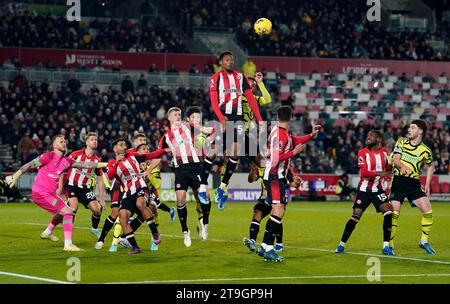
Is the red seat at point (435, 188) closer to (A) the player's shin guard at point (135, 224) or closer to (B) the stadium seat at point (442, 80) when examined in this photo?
(B) the stadium seat at point (442, 80)

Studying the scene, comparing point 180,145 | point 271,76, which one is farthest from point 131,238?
point 271,76

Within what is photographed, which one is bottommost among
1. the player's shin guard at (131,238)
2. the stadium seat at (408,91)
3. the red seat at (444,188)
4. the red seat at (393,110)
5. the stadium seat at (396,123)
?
the red seat at (444,188)

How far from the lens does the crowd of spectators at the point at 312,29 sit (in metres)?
47.8

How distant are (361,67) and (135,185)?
108ft

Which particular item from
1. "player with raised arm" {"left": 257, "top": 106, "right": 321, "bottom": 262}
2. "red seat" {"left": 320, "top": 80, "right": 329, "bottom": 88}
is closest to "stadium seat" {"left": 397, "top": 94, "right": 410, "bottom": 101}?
"red seat" {"left": 320, "top": 80, "right": 329, "bottom": 88}

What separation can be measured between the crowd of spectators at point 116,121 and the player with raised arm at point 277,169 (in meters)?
20.0

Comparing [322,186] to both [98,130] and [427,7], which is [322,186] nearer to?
[98,130]

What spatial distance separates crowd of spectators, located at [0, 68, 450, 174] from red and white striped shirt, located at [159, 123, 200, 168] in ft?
56.3

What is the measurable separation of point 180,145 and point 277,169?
116 inches

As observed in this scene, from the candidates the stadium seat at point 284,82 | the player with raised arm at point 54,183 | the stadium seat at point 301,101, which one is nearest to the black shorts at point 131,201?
the player with raised arm at point 54,183

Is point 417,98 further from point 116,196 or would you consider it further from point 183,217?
point 116,196

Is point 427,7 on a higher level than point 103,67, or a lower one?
higher

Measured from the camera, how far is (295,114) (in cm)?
4406

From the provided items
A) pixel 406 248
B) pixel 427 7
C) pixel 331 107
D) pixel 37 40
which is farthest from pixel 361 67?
pixel 406 248
